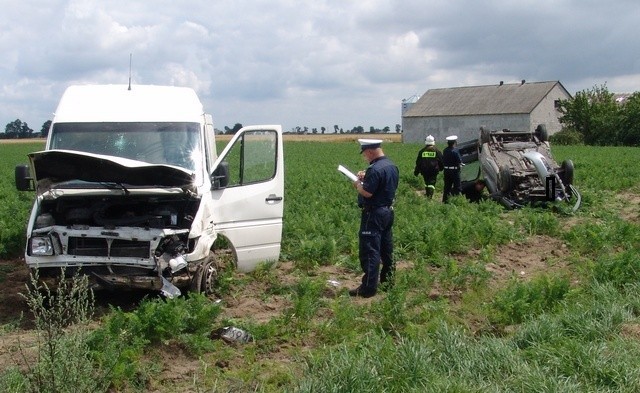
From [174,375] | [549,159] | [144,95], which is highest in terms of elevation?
[144,95]

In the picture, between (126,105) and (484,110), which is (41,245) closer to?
(126,105)

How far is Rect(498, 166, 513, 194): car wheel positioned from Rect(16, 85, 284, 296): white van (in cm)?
843

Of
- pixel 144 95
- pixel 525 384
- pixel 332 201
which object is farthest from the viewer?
pixel 332 201

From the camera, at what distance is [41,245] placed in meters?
7.48

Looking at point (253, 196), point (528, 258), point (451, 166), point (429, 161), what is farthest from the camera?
point (429, 161)

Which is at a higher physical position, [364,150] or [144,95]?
[144,95]

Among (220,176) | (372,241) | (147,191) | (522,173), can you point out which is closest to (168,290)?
(147,191)

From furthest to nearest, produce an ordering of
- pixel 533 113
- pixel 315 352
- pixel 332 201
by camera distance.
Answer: pixel 533 113, pixel 332 201, pixel 315 352

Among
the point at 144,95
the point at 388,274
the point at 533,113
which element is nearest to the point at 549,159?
the point at 388,274

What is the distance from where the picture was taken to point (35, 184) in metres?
7.87

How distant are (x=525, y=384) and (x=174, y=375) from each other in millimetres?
2638

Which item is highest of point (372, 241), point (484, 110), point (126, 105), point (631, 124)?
point (484, 110)

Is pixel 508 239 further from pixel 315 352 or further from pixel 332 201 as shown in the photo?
pixel 315 352

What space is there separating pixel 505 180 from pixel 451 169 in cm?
121
